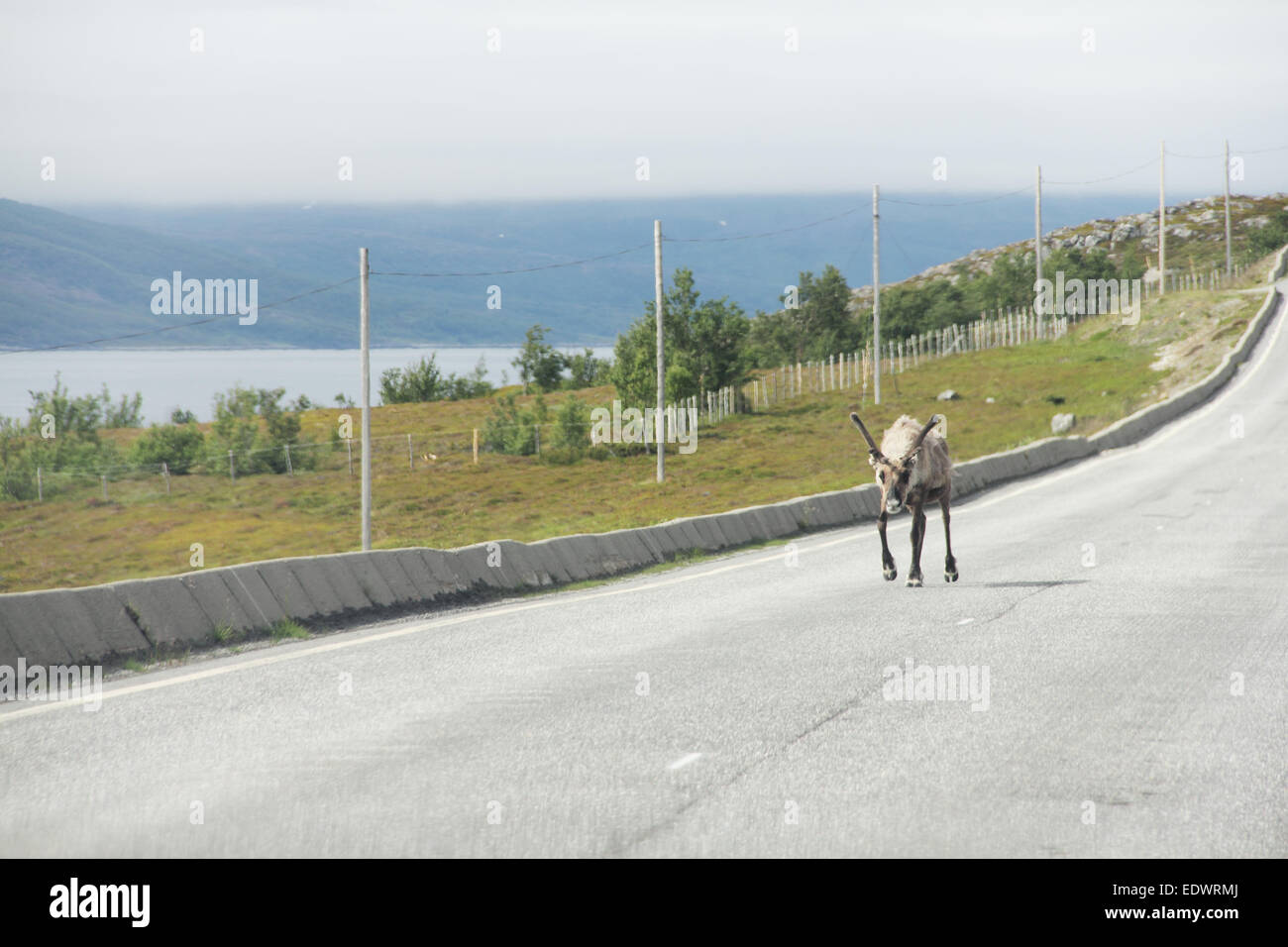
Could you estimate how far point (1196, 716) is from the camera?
26.3 ft

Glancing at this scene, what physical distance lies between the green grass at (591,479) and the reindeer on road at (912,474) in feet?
54.7

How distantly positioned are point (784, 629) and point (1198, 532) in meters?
10.6

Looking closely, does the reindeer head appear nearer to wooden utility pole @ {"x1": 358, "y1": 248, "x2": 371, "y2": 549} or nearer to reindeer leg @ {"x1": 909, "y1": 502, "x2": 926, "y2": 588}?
reindeer leg @ {"x1": 909, "y1": 502, "x2": 926, "y2": 588}

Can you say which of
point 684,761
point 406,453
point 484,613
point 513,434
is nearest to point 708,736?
point 684,761

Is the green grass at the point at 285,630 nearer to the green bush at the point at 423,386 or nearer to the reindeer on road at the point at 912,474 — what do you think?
the reindeer on road at the point at 912,474

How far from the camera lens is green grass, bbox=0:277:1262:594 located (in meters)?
38.0

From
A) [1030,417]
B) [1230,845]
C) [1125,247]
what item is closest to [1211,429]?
[1030,417]

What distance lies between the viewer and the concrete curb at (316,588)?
962cm

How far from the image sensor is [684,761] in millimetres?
6996

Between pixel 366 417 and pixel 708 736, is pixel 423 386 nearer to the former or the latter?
pixel 366 417

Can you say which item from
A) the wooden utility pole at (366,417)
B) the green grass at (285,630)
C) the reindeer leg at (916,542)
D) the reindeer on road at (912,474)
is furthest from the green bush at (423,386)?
the green grass at (285,630)

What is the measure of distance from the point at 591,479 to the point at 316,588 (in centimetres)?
4120

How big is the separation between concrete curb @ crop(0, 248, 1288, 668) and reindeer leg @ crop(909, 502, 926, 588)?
426cm

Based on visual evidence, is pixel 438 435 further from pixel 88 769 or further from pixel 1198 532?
pixel 88 769
